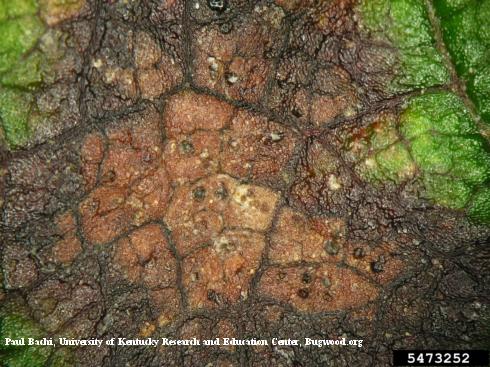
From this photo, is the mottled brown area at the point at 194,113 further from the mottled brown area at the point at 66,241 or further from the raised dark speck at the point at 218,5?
the mottled brown area at the point at 66,241

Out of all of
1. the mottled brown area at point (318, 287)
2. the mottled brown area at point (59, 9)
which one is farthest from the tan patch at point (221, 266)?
the mottled brown area at point (59, 9)

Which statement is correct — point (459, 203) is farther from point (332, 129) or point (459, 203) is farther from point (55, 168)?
point (55, 168)

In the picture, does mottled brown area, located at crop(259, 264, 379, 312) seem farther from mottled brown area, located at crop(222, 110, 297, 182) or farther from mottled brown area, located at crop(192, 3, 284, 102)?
mottled brown area, located at crop(192, 3, 284, 102)

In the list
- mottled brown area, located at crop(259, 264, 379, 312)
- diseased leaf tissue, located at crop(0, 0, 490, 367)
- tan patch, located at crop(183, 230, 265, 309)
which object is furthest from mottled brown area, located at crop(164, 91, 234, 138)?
mottled brown area, located at crop(259, 264, 379, 312)

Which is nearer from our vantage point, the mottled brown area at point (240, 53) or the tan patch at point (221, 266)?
the mottled brown area at point (240, 53)

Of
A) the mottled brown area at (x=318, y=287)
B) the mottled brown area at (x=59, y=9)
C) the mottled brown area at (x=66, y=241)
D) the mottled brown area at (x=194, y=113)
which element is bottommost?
the mottled brown area at (x=318, y=287)

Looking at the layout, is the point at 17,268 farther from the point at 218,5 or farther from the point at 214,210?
the point at 218,5

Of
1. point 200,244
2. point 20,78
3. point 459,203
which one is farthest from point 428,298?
point 20,78

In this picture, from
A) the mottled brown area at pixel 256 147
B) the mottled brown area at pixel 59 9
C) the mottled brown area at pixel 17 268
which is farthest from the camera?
the mottled brown area at pixel 256 147
